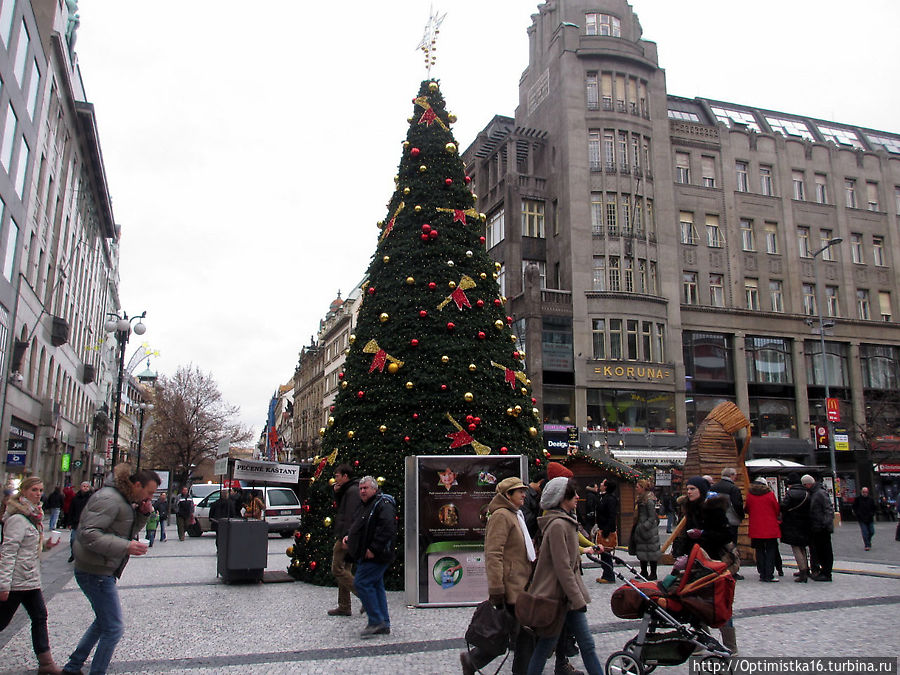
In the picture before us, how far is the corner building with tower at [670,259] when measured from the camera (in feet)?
125

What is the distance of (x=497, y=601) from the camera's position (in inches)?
216

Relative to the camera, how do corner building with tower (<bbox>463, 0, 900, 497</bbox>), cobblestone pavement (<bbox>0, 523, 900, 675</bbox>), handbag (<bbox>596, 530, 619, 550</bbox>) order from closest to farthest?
cobblestone pavement (<bbox>0, 523, 900, 675</bbox>), handbag (<bbox>596, 530, 619, 550</bbox>), corner building with tower (<bbox>463, 0, 900, 497</bbox>)

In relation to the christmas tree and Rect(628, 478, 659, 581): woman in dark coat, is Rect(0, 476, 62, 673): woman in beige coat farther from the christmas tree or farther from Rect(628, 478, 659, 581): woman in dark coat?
Rect(628, 478, 659, 581): woman in dark coat

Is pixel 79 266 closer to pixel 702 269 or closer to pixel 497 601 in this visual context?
pixel 702 269

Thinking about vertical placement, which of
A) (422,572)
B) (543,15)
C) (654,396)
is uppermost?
(543,15)

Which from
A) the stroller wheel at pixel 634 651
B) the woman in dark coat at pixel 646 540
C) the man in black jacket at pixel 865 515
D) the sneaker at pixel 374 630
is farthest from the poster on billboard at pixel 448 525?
the man in black jacket at pixel 865 515

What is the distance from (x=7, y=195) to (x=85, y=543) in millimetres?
23652

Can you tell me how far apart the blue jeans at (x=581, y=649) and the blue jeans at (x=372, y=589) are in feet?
8.49

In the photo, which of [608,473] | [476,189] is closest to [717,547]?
[608,473]

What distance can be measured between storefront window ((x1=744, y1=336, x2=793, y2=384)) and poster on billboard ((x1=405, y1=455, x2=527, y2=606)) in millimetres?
36430

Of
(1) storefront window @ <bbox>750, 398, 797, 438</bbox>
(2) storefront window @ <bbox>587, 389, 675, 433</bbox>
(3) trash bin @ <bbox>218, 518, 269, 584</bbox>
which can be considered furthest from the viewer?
(1) storefront window @ <bbox>750, 398, 797, 438</bbox>

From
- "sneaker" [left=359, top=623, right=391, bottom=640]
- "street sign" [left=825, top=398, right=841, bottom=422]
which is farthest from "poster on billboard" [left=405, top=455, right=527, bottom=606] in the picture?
A: "street sign" [left=825, top=398, right=841, bottom=422]

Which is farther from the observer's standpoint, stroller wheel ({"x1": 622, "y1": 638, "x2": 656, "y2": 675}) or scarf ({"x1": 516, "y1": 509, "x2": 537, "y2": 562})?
scarf ({"x1": 516, "y1": 509, "x2": 537, "y2": 562})

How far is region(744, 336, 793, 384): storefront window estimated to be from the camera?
42.1m
